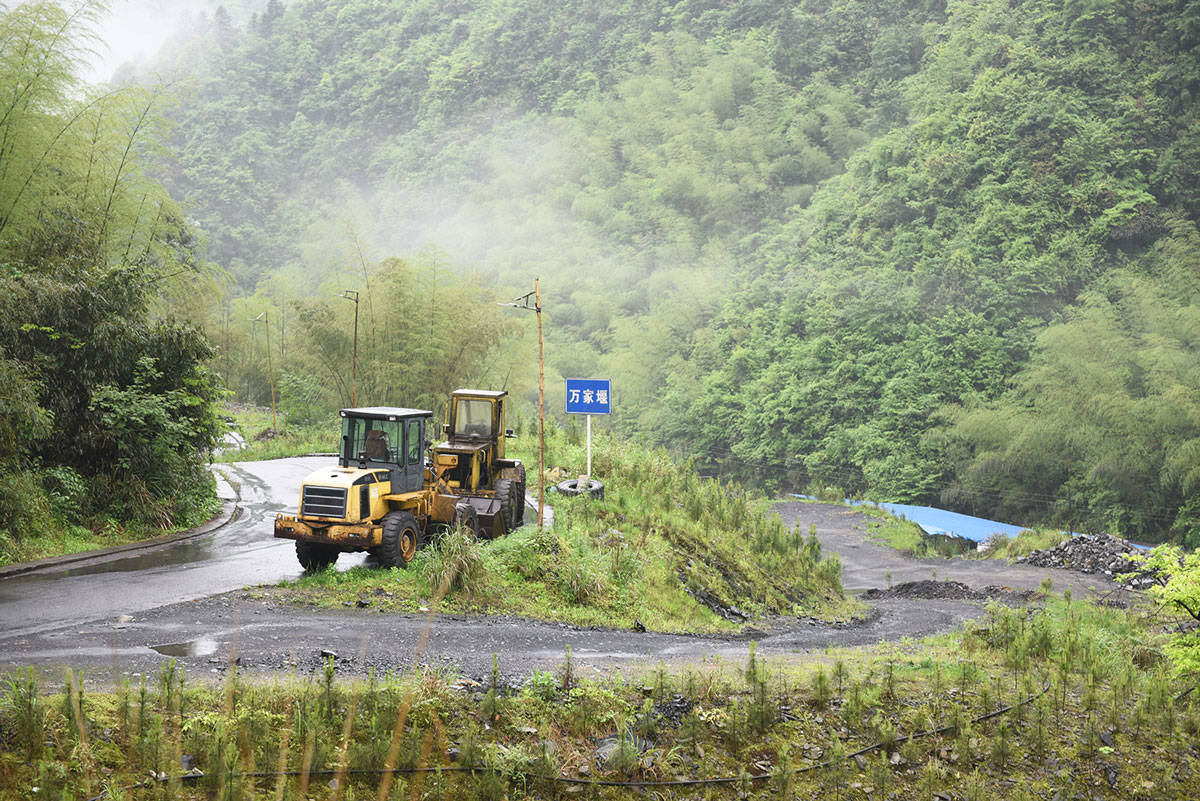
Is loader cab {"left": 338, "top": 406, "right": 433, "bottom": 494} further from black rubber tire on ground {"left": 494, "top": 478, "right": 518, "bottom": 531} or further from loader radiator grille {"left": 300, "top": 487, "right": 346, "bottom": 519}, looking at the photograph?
black rubber tire on ground {"left": 494, "top": 478, "right": 518, "bottom": 531}

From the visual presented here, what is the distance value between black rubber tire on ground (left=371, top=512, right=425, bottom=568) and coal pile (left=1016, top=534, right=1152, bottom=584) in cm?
1800

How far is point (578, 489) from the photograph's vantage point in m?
17.4

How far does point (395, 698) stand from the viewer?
20.8ft

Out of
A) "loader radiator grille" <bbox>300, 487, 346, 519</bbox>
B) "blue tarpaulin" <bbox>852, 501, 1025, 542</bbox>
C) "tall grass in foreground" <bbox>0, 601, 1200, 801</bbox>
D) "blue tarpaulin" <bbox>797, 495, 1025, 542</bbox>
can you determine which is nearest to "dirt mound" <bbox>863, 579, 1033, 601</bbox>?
"tall grass in foreground" <bbox>0, 601, 1200, 801</bbox>

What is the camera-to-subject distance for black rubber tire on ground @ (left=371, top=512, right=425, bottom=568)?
36.6 feet

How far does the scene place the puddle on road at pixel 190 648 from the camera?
754cm

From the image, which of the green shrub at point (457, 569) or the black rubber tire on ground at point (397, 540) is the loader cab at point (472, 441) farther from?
the green shrub at point (457, 569)

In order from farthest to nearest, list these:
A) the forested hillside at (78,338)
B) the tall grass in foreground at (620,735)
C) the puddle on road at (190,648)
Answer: the forested hillside at (78,338), the puddle on road at (190,648), the tall grass in foreground at (620,735)

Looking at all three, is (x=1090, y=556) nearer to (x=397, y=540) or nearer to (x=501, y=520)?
(x=501, y=520)

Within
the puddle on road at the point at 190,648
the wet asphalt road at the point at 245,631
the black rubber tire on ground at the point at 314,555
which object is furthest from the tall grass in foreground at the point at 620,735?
the black rubber tire on ground at the point at 314,555

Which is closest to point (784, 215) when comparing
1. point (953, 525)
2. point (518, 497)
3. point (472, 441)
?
point (953, 525)

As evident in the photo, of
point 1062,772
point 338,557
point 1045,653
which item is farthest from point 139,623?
point 1045,653

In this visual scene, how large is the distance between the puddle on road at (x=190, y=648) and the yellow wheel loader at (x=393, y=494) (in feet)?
9.79

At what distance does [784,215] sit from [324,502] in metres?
72.6
